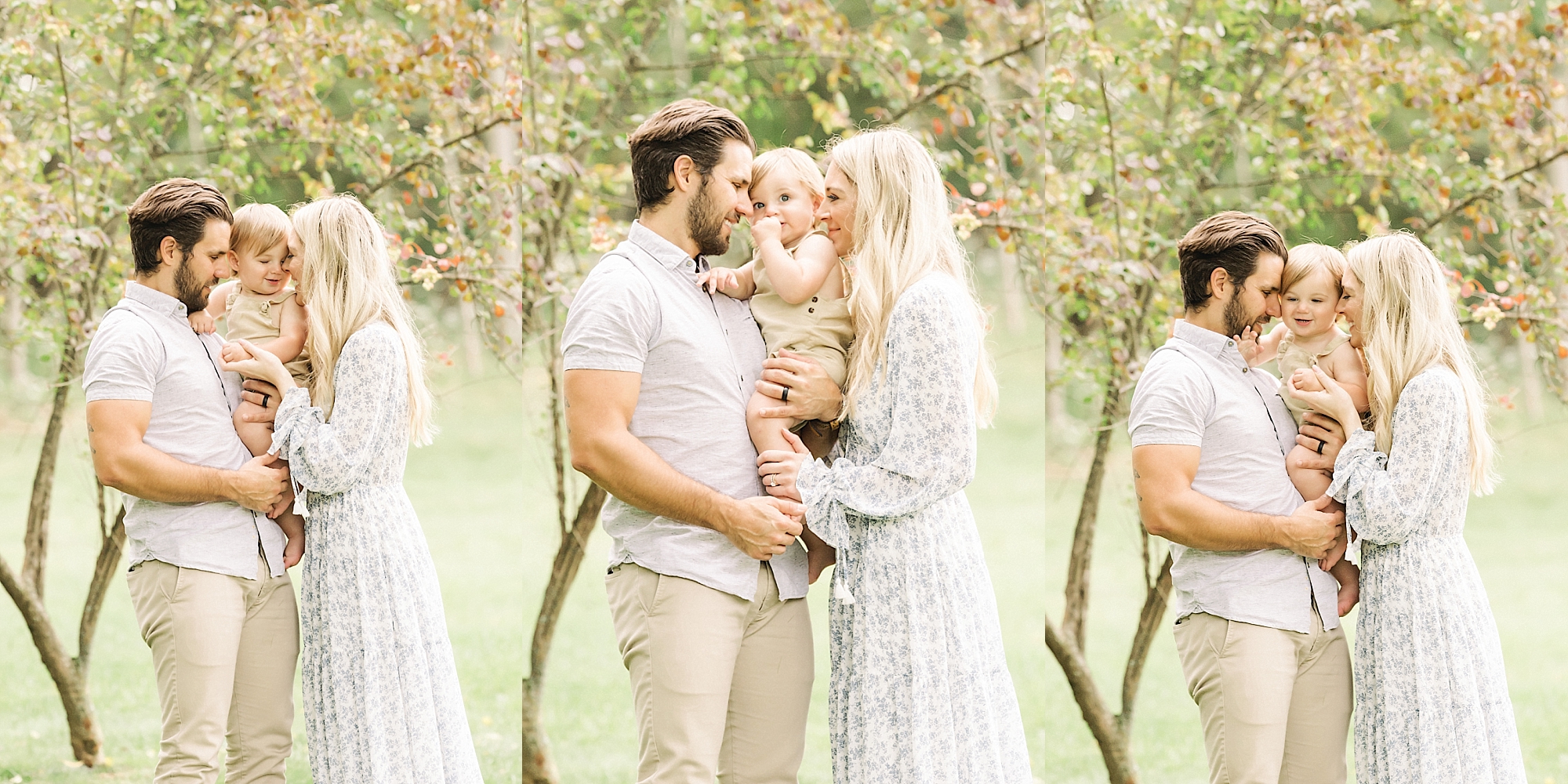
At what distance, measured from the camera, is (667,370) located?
274 cm

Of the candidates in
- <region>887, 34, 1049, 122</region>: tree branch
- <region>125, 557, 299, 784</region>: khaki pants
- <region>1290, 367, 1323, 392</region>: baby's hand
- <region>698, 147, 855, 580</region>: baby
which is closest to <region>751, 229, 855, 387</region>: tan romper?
<region>698, 147, 855, 580</region>: baby

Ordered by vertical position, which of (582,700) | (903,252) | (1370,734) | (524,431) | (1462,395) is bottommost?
(582,700)

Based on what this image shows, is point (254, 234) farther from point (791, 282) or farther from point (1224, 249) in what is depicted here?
point (1224, 249)

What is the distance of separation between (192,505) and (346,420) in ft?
1.43

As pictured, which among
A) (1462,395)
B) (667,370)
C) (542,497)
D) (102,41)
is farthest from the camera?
(542,497)

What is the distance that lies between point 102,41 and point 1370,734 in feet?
15.6

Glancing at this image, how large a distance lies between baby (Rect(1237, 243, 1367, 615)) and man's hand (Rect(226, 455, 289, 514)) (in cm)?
248

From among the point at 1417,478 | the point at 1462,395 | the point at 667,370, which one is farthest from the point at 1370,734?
Result: the point at 667,370

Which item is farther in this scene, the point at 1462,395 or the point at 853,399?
the point at 1462,395

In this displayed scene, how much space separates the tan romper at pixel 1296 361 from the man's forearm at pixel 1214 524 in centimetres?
34

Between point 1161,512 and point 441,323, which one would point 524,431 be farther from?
point 1161,512

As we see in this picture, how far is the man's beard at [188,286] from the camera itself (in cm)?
324

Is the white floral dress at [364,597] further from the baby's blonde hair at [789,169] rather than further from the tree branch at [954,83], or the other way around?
the tree branch at [954,83]

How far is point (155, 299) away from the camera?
320cm
